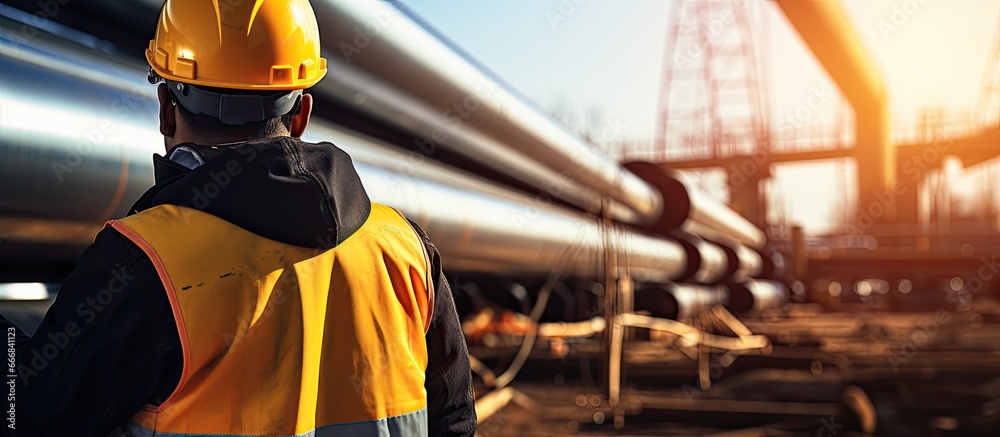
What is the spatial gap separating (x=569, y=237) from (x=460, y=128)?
6.21 feet

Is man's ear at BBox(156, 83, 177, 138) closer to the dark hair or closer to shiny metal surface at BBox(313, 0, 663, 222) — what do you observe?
the dark hair

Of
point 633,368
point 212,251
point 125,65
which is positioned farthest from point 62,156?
point 633,368

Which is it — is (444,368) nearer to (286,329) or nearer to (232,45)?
(286,329)

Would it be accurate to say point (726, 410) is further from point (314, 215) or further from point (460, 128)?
point (314, 215)

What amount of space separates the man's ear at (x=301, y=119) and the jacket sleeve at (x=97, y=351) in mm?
389

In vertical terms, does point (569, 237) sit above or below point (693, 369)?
above

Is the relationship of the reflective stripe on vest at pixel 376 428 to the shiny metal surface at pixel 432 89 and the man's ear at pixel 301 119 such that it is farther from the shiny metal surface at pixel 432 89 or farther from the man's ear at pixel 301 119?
the shiny metal surface at pixel 432 89

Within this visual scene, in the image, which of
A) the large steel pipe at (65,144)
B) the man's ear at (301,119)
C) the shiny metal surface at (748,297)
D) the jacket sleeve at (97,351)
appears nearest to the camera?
the jacket sleeve at (97,351)

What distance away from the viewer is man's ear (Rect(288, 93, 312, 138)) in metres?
1.34

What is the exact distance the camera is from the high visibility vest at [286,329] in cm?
103

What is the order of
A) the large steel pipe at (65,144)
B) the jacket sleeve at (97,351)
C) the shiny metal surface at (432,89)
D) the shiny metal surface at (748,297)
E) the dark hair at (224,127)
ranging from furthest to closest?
the shiny metal surface at (748,297) → the shiny metal surface at (432,89) → the large steel pipe at (65,144) → the dark hair at (224,127) → the jacket sleeve at (97,351)

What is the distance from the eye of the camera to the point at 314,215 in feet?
3.58

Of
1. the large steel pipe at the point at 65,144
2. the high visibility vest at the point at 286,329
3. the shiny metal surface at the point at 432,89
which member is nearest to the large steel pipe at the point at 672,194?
the shiny metal surface at the point at 432,89

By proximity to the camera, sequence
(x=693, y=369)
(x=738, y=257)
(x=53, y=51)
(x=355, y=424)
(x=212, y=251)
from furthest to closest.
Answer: (x=738, y=257) → (x=693, y=369) → (x=53, y=51) → (x=355, y=424) → (x=212, y=251)
